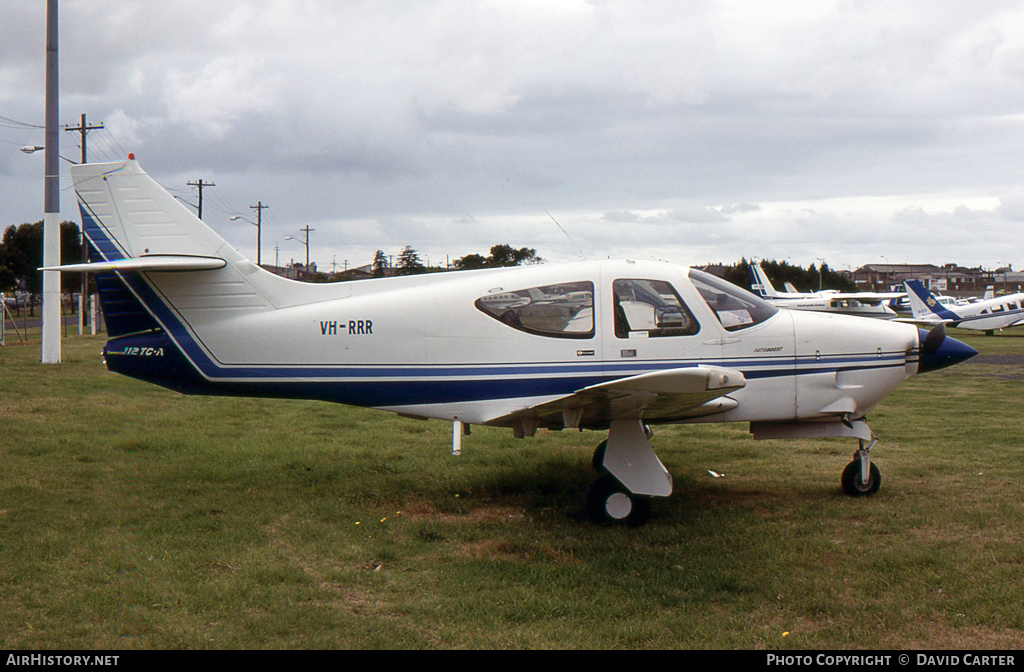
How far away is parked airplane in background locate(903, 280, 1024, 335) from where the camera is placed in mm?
34906

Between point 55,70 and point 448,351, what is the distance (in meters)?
17.9

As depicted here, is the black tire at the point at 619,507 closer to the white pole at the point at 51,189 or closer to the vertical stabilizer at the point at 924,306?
the white pole at the point at 51,189

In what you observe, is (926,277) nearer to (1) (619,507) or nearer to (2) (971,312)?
(2) (971,312)

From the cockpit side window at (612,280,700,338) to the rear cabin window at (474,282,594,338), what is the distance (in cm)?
28

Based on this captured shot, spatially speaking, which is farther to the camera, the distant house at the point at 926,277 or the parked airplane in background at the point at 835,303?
the distant house at the point at 926,277

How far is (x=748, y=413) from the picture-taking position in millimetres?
7195

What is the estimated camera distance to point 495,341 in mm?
6969

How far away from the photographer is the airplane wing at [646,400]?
221 inches

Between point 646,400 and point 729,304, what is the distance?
62.5 inches

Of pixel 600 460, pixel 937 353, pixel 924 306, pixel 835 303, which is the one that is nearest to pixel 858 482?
pixel 937 353

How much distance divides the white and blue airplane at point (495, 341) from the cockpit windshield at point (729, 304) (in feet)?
0.06

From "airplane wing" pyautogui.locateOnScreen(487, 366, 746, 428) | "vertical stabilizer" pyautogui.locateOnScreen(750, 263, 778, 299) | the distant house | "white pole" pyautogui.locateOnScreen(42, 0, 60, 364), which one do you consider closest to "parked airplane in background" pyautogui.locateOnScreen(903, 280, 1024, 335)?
"vertical stabilizer" pyautogui.locateOnScreen(750, 263, 778, 299)

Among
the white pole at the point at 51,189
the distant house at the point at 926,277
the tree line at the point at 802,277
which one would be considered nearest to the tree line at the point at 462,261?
the white pole at the point at 51,189

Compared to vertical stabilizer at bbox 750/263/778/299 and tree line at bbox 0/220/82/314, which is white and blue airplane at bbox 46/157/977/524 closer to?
vertical stabilizer at bbox 750/263/778/299
